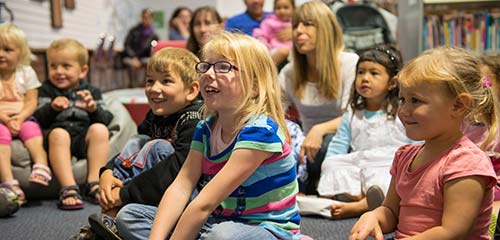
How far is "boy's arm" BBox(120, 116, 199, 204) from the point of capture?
1.83 m

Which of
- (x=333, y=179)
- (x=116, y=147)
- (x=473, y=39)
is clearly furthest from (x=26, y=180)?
(x=473, y=39)

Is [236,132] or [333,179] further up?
[236,132]

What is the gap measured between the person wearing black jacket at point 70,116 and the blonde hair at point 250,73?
4.41ft

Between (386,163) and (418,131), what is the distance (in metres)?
1.02

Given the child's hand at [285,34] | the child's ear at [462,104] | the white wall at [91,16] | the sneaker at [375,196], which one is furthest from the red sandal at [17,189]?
the child's ear at [462,104]

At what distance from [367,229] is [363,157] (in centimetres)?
107

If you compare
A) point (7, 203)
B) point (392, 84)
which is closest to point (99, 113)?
point (7, 203)

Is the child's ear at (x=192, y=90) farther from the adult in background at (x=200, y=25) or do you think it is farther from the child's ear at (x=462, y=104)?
the adult in background at (x=200, y=25)

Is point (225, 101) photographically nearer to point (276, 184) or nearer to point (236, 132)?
point (236, 132)

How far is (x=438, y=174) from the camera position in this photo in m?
1.31

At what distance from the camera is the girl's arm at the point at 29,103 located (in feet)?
9.18

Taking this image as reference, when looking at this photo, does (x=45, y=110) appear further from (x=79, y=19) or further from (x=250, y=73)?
(x=79, y=19)

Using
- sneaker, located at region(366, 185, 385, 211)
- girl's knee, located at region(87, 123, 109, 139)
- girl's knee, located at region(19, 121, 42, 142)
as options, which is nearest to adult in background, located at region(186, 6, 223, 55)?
girl's knee, located at region(87, 123, 109, 139)

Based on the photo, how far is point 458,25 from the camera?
4008mm
